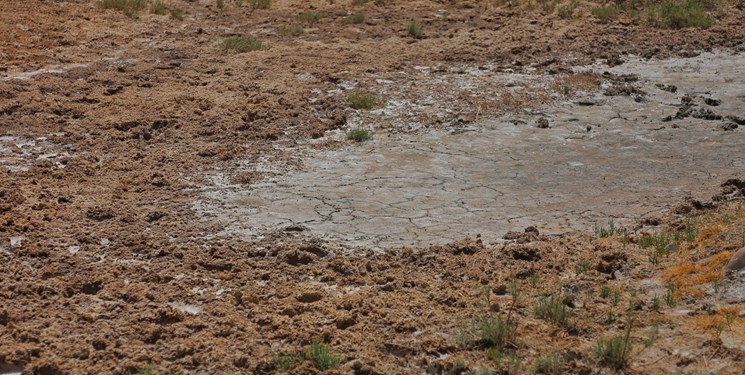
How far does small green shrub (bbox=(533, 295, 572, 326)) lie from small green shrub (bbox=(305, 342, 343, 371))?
122 centimetres

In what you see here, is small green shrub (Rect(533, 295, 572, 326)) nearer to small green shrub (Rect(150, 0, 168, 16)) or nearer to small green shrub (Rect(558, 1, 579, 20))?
small green shrub (Rect(558, 1, 579, 20))

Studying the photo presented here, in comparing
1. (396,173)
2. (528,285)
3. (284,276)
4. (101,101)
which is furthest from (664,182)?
(101,101)

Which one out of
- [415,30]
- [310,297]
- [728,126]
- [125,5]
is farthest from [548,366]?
[125,5]

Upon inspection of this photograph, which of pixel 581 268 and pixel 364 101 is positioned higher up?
pixel 581 268

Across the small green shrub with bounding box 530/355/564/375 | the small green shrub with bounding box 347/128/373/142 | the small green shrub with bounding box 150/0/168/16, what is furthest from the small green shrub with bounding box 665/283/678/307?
the small green shrub with bounding box 150/0/168/16

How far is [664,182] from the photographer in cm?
945

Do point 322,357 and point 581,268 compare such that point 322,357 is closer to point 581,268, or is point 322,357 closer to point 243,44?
point 581,268

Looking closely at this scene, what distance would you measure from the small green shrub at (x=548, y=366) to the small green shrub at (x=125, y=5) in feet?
37.4

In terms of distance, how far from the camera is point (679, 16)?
1598 centimetres

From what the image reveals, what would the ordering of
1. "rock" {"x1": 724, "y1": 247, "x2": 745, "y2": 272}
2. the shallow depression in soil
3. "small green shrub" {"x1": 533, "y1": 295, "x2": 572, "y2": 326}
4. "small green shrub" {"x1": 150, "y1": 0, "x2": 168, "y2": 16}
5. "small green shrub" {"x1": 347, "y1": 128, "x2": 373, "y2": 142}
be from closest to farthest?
"small green shrub" {"x1": 533, "y1": 295, "x2": 572, "y2": 326}
"rock" {"x1": 724, "y1": 247, "x2": 745, "y2": 272}
the shallow depression in soil
"small green shrub" {"x1": 347, "y1": 128, "x2": 373, "y2": 142}
"small green shrub" {"x1": 150, "y1": 0, "x2": 168, "y2": 16}

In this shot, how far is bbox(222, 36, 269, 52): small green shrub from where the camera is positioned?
13883mm

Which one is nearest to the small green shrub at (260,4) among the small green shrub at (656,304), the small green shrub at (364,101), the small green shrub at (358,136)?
the small green shrub at (364,101)

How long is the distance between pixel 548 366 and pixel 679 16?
11.4m

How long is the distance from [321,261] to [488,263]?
1.10 m
